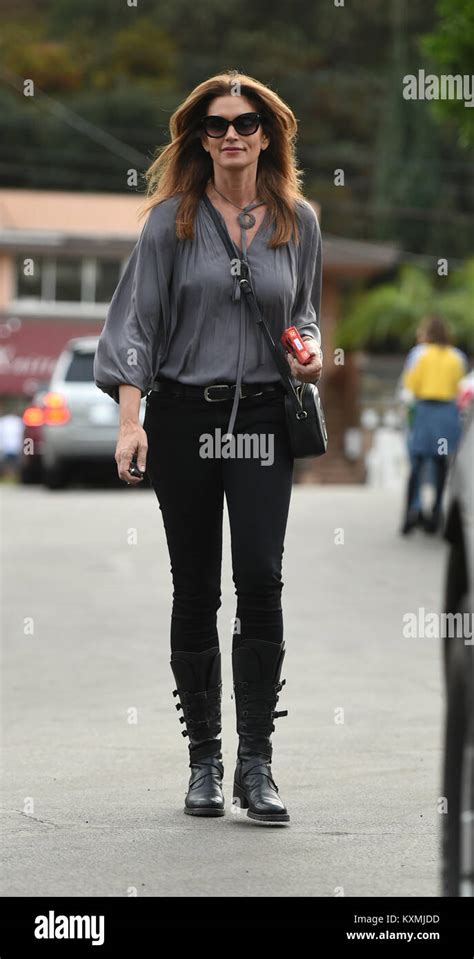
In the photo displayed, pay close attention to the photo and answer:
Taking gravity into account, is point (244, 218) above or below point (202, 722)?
above

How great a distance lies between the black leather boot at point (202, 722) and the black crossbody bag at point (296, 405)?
0.68 metres

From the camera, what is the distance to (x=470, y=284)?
183 feet

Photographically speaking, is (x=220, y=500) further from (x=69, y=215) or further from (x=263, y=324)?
(x=69, y=215)

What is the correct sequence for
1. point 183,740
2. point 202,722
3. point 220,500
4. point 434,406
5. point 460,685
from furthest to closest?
point 434,406
point 183,740
point 202,722
point 220,500
point 460,685

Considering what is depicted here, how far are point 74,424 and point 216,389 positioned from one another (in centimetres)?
1689

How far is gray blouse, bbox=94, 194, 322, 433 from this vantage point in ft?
17.0

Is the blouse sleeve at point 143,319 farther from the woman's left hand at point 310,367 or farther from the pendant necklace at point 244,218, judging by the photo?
the woman's left hand at point 310,367

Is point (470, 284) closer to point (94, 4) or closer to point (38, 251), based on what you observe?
point (38, 251)

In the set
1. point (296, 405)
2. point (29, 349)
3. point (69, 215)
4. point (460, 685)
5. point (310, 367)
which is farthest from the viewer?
point (69, 215)

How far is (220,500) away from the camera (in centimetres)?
529

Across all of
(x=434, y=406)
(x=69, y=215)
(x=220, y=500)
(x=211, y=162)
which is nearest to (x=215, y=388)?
(x=220, y=500)

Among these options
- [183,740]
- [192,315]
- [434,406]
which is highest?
[434,406]

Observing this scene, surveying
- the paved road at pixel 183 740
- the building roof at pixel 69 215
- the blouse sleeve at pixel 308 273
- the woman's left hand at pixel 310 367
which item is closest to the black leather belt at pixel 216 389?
the woman's left hand at pixel 310 367
